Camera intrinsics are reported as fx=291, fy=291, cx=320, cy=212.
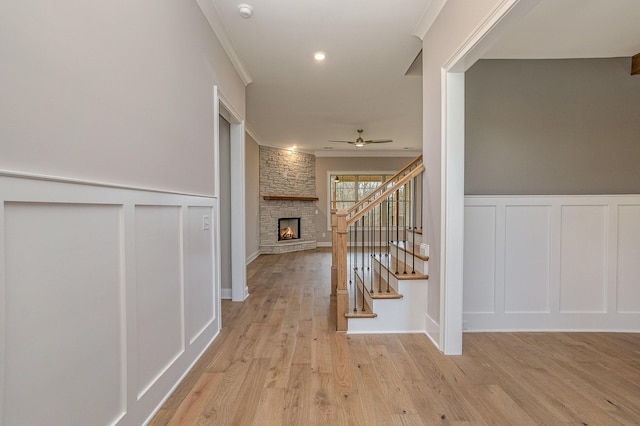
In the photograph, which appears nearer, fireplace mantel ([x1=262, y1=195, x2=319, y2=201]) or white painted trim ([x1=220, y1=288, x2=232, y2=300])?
white painted trim ([x1=220, y1=288, x2=232, y2=300])

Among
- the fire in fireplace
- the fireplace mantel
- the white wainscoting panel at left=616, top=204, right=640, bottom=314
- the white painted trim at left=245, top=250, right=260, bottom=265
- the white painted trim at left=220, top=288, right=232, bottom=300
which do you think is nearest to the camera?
the white wainscoting panel at left=616, top=204, right=640, bottom=314

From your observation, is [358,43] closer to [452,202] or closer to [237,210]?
[452,202]

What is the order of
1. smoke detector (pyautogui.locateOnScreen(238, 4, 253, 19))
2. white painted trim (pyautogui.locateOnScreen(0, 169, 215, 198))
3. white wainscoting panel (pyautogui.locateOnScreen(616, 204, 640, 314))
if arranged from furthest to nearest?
white wainscoting panel (pyautogui.locateOnScreen(616, 204, 640, 314)) → smoke detector (pyautogui.locateOnScreen(238, 4, 253, 19)) → white painted trim (pyautogui.locateOnScreen(0, 169, 215, 198))

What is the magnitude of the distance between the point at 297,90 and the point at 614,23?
122 inches

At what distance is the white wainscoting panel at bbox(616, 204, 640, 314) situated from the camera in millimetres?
2623

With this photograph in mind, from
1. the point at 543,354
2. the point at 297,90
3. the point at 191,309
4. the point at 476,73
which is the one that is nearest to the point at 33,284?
the point at 191,309

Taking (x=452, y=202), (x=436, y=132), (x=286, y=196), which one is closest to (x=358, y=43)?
(x=436, y=132)

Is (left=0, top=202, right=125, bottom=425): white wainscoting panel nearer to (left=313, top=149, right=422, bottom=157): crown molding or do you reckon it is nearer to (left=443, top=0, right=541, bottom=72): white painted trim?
(left=443, top=0, right=541, bottom=72): white painted trim

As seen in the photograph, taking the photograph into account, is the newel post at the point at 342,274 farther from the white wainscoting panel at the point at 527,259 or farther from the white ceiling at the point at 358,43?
the white ceiling at the point at 358,43

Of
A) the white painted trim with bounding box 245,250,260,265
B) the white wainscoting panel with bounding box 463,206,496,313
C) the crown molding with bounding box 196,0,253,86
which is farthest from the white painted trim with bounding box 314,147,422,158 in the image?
the white wainscoting panel with bounding box 463,206,496,313

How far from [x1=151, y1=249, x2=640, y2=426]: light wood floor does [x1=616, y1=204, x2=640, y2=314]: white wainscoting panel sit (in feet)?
0.98

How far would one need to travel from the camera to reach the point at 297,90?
3.99 m

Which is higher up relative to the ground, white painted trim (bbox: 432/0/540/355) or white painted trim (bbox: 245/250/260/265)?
white painted trim (bbox: 432/0/540/355)

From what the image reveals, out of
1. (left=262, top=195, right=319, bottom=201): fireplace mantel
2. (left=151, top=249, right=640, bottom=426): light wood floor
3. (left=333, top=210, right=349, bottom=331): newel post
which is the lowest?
(left=151, top=249, right=640, bottom=426): light wood floor
